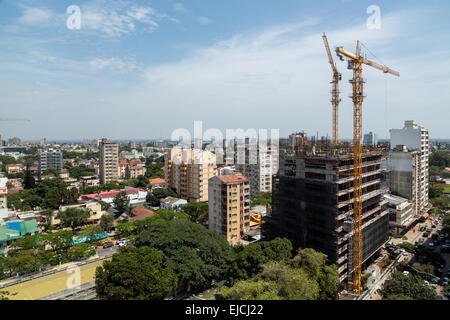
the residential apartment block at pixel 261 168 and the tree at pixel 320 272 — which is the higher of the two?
the residential apartment block at pixel 261 168

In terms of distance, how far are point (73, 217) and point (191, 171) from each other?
6810 mm

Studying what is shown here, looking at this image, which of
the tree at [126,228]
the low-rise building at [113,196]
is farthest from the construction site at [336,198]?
the low-rise building at [113,196]

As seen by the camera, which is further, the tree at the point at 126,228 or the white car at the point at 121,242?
the tree at the point at 126,228

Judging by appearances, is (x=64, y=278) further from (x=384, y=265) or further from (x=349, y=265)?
(x=384, y=265)

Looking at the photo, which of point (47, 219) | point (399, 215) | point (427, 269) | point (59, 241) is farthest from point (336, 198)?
point (47, 219)

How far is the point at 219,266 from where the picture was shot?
7738 mm

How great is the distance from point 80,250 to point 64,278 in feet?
4.80

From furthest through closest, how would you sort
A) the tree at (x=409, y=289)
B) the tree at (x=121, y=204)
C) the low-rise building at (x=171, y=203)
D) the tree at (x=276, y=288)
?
the low-rise building at (x=171, y=203) < the tree at (x=121, y=204) < the tree at (x=409, y=289) < the tree at (x=276, y=288)

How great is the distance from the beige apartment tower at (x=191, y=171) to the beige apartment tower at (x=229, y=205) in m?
5.05

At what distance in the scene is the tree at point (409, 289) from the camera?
580 centimetres

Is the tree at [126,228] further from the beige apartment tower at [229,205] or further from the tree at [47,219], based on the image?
the tree at [47,219]

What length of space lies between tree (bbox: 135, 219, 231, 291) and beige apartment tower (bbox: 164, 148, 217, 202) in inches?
342

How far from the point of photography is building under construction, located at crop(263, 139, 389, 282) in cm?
756
